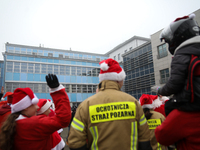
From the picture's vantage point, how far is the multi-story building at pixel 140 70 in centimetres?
2611

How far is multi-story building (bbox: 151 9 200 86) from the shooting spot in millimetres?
22648

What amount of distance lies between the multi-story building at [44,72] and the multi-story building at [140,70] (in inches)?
268

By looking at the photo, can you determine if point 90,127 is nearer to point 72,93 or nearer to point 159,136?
point 159,136

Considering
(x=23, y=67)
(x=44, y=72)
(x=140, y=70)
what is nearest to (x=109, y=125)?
(x=140, y=70)

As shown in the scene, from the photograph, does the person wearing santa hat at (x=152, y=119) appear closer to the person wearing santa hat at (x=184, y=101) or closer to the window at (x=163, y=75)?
the person wearing santa hat at (x=184, y=101)

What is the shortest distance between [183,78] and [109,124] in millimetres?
1045

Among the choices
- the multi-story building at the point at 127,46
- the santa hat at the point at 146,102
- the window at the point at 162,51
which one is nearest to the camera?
the santa hat at the point at 146,102

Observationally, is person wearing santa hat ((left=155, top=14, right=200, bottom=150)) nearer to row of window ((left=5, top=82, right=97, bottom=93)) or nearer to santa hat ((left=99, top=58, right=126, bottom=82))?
santa hat ((left=99, top=58, right=126, bottom=82))

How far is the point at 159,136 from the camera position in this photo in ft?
5.82

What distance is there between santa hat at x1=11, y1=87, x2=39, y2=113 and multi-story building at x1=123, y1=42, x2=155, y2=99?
24656mm

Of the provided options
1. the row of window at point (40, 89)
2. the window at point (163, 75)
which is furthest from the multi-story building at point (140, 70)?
the row of window at point (40, 89)

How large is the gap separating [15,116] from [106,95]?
54.5 inches

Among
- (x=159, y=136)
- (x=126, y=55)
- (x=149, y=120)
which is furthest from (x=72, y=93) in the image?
(x=159, y=136)

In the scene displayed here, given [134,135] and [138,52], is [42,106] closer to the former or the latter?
[134,135]
